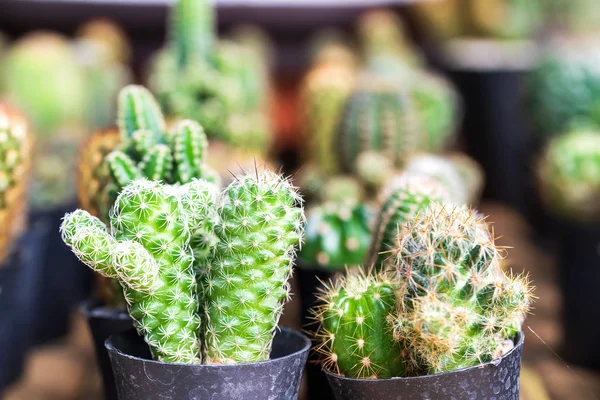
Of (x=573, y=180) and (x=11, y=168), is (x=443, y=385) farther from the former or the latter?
(x=573, y=180)

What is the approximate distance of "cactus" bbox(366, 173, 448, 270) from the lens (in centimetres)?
131

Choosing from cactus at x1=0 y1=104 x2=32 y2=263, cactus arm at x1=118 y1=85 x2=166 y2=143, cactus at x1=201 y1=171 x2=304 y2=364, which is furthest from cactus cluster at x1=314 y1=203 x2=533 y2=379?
cactus at x1=0 y1=104 x2=32 y2=263

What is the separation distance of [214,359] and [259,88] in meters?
2.22

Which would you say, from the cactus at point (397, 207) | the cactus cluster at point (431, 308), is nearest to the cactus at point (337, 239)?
the cactus at point (397, 207)

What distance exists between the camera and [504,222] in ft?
11.3

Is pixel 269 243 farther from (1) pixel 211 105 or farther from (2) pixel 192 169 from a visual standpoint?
(1) pixel 211 105

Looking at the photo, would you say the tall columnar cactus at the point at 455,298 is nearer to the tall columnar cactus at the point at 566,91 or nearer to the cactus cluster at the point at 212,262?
the cactus cluster at the point at 212,262

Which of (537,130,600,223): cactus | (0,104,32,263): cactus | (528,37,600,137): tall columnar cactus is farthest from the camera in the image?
(528,37,600,137): tall columnar cactus

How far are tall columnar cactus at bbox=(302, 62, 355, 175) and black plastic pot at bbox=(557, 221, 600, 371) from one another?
85cm

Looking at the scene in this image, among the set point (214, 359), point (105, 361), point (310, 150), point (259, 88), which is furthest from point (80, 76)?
point (214, 359)

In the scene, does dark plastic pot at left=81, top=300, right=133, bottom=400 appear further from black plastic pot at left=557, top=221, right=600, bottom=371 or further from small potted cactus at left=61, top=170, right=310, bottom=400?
black plastic pot at left=557, top=221, right=600, bottom=371

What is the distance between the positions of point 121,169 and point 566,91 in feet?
8.46

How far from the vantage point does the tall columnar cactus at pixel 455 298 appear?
3.13 feet

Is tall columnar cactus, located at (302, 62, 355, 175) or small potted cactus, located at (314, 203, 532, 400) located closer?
small potted cactus, located at (314, 203, 532, 400)
